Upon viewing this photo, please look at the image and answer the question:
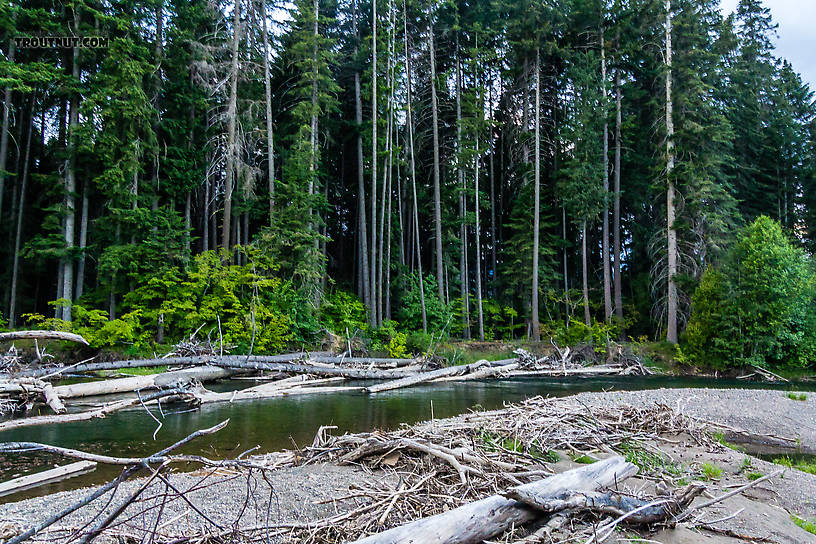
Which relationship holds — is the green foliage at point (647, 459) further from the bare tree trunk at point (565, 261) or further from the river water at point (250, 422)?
the bare tree trunk at point (565, 261)

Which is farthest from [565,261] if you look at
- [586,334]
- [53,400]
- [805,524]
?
[53,400]

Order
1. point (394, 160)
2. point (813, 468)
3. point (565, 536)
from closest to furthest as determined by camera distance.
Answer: point (565, 536) < point (813, 468) < point (394, 160)

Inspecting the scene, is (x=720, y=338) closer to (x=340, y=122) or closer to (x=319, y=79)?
(x=319, y=79)

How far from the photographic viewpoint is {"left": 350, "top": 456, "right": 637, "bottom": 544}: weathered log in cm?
324

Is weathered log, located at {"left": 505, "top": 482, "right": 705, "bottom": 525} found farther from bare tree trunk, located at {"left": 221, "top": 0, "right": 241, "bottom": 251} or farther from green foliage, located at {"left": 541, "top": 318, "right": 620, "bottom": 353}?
bare tree trunk, located at {"left": 221, "top": 0, "right": 241, "bottom": 251}

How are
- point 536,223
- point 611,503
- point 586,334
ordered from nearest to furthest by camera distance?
point 611,503, point 586,334, point 536,223

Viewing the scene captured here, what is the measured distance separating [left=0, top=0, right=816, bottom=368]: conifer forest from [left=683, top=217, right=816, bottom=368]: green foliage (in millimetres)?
92

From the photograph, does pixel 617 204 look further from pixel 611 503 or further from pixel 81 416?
pixel 81 416

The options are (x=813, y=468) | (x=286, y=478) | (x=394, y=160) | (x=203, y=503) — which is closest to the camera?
(x=203, y=503)

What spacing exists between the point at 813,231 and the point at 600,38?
1702 centimetres

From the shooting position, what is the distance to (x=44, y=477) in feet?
19.6

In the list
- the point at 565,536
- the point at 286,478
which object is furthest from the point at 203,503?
the point at 565,536

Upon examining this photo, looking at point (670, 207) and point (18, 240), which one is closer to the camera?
point (18, 240)

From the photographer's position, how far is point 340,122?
29672mm
